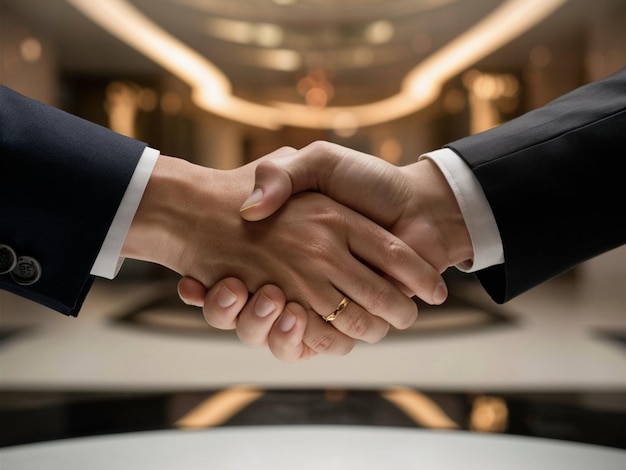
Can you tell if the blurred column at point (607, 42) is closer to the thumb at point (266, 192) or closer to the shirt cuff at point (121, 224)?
the thumb at point (266, 192)

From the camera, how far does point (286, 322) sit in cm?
142

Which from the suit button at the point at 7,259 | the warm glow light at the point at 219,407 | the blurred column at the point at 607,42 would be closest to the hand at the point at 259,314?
the suit button at the point at 7,259

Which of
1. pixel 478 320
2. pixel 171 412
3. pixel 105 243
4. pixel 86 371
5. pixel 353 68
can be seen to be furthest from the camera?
pixel 353 68

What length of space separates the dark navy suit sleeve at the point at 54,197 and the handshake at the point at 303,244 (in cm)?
12

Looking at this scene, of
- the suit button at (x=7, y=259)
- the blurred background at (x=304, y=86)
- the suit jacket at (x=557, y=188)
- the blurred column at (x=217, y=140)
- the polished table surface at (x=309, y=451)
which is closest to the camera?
the suit button at (x=7, y=259)

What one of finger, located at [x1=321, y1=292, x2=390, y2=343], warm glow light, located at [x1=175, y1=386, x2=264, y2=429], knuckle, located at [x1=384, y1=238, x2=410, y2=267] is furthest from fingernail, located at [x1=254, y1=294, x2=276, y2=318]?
warm glow light, located at [x1=175, y1=386, x2=264, y2=429]

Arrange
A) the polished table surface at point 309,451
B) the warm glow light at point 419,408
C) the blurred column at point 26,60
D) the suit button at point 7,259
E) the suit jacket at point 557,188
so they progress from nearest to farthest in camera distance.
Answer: the suit button at point 7,259 < the suit jacket at point 557,188 < the polished table surface at point 309,451 < the warm glow light at point 419,408 < the blurred column at point 26,60

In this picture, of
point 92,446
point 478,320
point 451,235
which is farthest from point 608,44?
point 92,446

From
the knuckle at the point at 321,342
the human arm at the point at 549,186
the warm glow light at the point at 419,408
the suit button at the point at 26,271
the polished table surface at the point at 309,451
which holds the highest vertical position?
the human arm at the point at 549,186

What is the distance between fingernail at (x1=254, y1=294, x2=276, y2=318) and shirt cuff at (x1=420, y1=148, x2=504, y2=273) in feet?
1.43

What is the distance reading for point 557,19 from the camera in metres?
6.29

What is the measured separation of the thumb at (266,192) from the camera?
138 cm

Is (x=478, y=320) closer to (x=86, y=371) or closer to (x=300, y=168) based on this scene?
(x=86, y=371)

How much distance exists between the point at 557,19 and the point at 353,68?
1.92 metres
